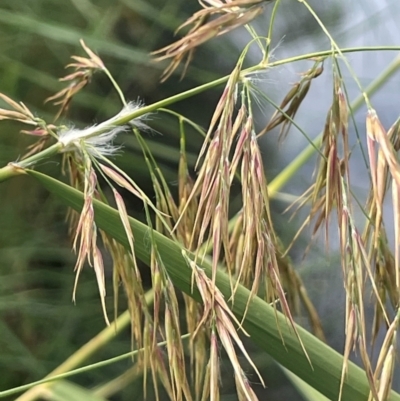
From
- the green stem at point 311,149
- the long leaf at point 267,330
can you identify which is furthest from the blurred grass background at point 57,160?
the long leaf at point 267,330

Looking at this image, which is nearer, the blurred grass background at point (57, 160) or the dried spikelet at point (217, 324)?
the dried spikelet at point (217, 324)

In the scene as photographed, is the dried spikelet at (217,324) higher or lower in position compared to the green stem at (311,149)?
lower

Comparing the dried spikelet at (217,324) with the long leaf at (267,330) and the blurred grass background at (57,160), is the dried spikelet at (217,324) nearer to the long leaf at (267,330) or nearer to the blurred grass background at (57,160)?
the long leaf at (267,330)

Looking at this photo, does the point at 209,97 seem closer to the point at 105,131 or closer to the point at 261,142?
the point at 261,142

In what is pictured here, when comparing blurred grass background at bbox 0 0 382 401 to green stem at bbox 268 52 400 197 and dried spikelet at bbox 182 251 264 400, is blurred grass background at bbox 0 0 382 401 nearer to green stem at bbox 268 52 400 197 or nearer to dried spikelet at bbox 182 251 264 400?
green stem at bbox 268 52 400 197

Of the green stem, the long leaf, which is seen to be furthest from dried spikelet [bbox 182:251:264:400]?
the green stem

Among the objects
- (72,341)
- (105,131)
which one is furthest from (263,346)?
(72,341)
